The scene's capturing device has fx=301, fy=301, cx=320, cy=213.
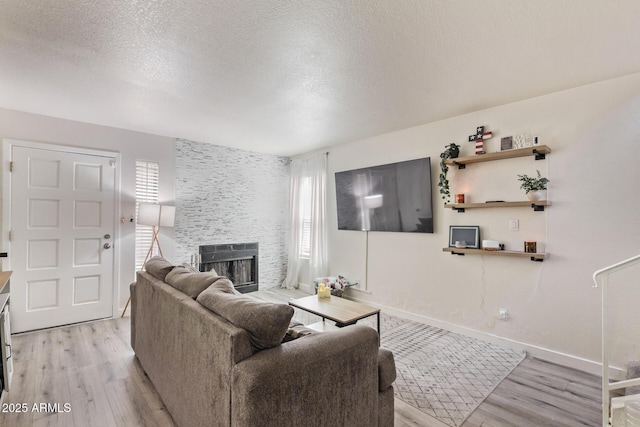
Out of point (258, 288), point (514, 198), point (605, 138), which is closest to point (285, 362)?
point (514, 198)

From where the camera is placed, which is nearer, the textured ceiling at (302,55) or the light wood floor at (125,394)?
the textured ceiling at (302,55)

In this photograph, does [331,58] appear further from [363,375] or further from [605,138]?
[605,138]

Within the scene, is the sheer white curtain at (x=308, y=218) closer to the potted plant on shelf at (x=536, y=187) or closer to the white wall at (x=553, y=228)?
the white wall at (x=553, y=228)

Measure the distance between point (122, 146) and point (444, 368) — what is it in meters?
4.68

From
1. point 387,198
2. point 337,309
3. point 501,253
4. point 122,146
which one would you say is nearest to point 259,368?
point 337,309

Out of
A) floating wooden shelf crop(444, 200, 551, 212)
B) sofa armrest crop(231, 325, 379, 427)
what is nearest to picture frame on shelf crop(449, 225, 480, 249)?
floating wooden shelf crop(444, 200, 551, 212)

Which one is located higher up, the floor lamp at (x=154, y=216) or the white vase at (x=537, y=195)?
the white vase at (x=537, y=195)

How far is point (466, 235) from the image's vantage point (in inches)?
135

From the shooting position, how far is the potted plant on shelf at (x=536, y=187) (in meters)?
2.86

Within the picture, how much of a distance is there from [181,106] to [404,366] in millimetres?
3436

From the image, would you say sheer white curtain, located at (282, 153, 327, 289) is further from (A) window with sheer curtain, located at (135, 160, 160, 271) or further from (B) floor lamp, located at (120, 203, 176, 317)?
(A) window with sheer curtain, located at (135, 160, 160, 271)

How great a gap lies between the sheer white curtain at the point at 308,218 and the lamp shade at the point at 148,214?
242 centimetres

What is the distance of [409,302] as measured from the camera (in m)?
4.00

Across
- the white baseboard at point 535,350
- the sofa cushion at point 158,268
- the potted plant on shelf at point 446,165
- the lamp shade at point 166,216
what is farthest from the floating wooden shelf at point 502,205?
the lamp shade at point 166,216
